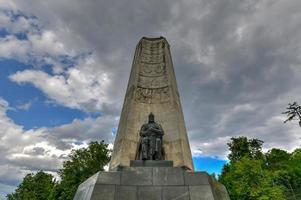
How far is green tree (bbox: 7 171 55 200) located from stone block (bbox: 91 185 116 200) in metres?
29.6

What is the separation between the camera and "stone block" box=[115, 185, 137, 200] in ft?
21.6

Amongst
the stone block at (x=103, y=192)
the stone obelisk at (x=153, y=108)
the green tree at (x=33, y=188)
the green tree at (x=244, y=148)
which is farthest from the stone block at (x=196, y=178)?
the green tree at (x=244, y=148)

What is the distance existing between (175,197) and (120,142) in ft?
Answer: 11.5

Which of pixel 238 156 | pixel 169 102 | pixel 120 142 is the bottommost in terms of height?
pixel 120 142

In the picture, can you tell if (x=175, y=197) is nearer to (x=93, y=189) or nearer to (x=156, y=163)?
(x=156, y=163)

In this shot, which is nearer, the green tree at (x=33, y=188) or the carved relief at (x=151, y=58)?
the carved relief at (x=151, y=58)

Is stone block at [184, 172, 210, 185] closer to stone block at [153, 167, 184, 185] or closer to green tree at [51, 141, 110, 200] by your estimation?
stone block at [153, 167, 184, 185]

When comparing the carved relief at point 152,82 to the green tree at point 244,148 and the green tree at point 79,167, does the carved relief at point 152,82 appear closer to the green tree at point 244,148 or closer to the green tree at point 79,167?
the green tree at point 79,167

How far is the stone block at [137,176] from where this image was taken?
6926 mm

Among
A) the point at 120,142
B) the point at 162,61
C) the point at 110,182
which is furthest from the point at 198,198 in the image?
the point at 162,61

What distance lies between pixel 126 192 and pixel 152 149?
196cm

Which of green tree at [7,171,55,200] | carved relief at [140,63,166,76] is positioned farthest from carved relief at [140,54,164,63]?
green tree at [7,171,55,200]

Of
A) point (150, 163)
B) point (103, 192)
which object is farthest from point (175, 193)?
point (103, 192)

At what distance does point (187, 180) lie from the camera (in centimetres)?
706
